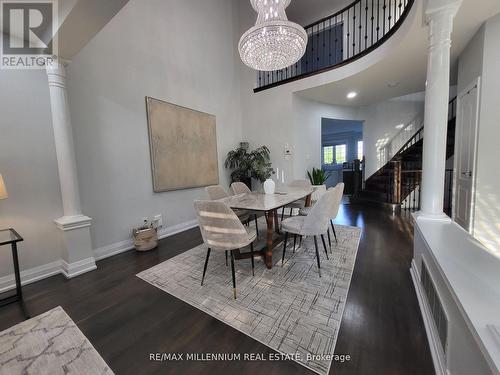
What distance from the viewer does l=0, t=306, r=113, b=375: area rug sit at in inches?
49.2

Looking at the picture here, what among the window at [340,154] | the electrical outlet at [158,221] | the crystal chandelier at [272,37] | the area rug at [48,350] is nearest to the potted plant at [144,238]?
the electrical outlet at [158,221]

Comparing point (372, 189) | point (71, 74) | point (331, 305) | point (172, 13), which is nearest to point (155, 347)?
point (331, 305)

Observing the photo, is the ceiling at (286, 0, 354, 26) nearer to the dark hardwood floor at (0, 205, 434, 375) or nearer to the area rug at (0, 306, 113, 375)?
the dark hardwood floor at (0, 205, 434, 375)

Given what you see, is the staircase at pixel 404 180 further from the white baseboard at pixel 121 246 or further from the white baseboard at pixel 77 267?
the white baseboard at pixel 77 267

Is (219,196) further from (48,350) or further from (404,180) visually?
(404,180)

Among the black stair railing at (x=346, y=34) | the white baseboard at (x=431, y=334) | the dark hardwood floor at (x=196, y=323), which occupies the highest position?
the black stair railing at (x=346, y=34)

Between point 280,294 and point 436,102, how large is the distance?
2.25m

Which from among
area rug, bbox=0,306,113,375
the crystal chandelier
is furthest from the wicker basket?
the crystal chandelier

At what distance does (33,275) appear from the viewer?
2.27 meters

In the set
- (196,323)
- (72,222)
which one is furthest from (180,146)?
(196,323)

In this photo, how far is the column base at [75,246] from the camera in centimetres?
233

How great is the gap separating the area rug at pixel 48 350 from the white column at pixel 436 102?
2.88 meters

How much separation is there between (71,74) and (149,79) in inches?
40.5

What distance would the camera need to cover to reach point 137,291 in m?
2.02
